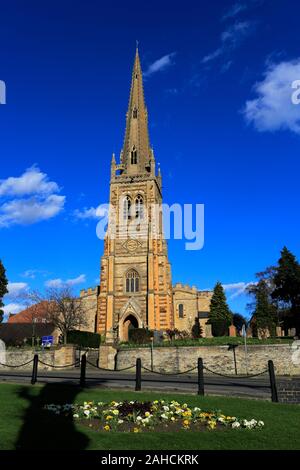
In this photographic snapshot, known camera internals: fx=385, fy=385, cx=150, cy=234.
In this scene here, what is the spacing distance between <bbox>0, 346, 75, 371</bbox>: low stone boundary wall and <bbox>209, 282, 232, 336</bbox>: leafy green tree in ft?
80.1

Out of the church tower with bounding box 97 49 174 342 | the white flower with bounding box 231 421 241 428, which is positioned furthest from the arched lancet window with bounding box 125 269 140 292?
the white flower with bounding box 231 421 241 428

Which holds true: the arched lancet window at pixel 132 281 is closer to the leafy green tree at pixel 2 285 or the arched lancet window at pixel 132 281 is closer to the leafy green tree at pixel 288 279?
the leafy green tree at pixel 2 285

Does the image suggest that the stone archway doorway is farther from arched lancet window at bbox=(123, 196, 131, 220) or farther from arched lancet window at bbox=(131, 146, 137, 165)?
arched lancet window at bbox=(131, 146, 137, 165)

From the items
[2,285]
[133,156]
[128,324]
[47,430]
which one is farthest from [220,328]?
[47,430]

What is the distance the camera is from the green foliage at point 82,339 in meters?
36.9

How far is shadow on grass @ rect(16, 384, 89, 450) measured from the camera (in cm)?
663

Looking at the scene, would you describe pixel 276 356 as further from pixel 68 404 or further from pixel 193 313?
pixel 193 313

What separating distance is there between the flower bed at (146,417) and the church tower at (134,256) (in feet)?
104

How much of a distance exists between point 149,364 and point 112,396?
13883 mm

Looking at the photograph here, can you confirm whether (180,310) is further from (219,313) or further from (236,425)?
(236,425)

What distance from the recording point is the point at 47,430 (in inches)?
302

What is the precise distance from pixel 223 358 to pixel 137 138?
135 feet

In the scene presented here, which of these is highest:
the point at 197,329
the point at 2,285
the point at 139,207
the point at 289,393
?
the point at 139,207
